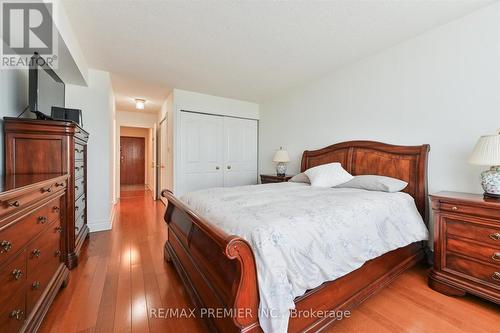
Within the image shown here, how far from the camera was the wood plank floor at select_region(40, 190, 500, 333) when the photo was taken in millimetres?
1412

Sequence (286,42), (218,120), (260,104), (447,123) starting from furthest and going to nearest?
1. (260,104)
2. (218,120)
3. (286,42)
4. (447,123)

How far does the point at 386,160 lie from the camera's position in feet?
8.53

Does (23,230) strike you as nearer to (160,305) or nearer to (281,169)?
(160,305)

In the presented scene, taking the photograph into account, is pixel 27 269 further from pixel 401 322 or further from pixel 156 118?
pixel 156 118

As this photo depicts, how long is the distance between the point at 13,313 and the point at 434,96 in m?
3.58

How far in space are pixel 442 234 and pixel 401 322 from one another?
2.78 ft

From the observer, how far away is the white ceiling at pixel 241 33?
75.4 inches

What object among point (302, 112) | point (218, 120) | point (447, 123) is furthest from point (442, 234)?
point (218, 120)

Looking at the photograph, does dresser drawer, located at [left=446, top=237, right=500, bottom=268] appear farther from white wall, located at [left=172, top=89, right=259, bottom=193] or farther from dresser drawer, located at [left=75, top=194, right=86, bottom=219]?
white wall, located at [left=172, top=89, right=259, bottom=193]

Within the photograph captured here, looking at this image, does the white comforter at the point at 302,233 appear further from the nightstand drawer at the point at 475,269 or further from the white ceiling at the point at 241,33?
the white ceiling at the point at 241,33

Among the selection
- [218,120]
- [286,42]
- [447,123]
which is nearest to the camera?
[447,123]

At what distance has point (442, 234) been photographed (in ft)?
6.01

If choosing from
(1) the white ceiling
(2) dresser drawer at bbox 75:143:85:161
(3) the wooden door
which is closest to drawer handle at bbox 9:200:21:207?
(2) dresser drawer at bbox 75:143:85:161

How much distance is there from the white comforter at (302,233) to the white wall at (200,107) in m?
2.20
